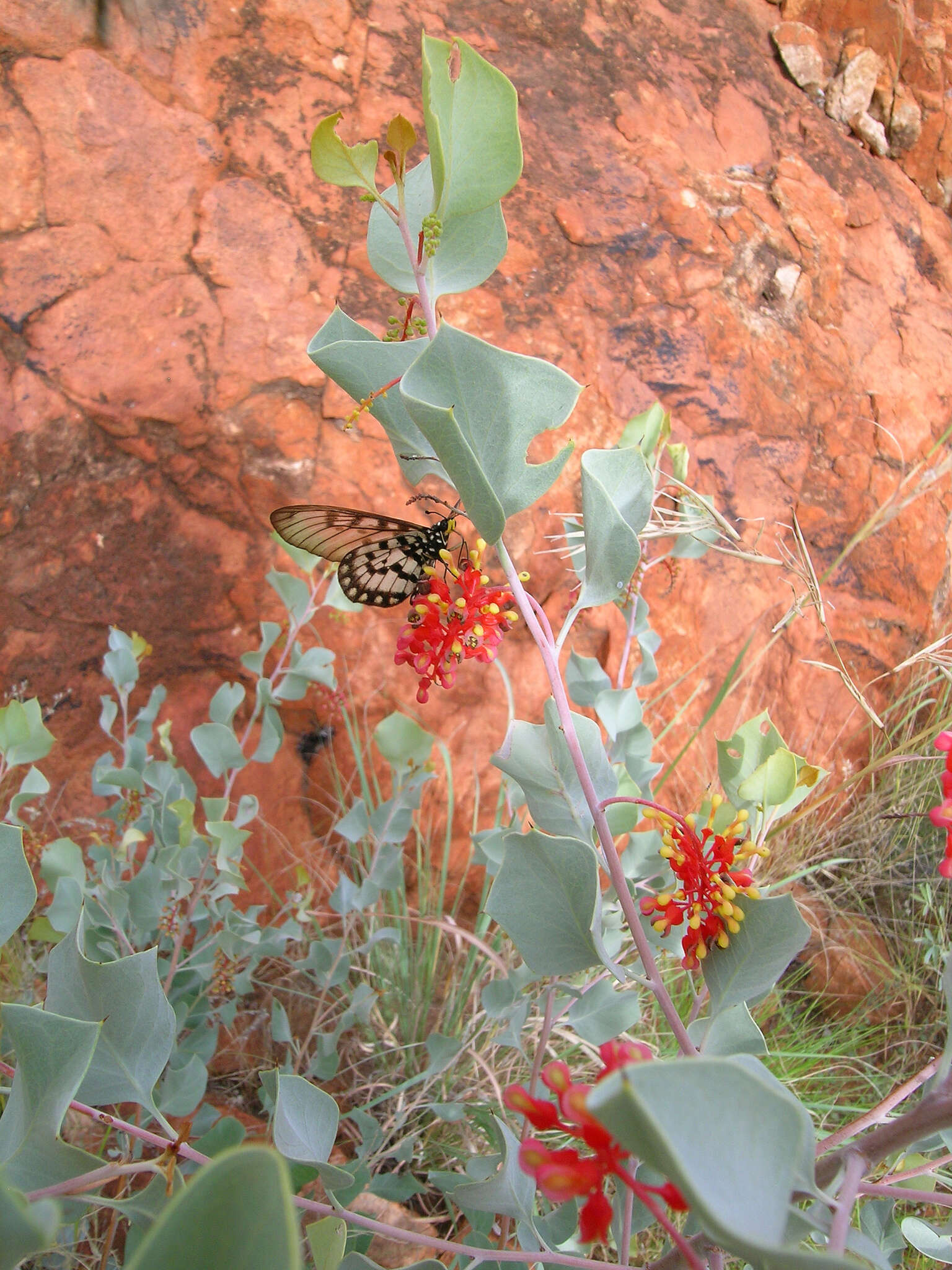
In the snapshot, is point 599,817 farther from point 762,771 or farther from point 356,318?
point 356,318

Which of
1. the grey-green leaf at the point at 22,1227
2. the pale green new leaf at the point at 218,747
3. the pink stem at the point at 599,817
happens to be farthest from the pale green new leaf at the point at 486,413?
the pale green new leaf at the point at 218,747

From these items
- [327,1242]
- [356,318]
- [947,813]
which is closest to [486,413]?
[947,813]

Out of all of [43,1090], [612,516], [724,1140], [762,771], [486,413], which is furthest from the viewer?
[762,771]

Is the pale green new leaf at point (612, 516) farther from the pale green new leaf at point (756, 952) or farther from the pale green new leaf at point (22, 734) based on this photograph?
the pale green new leaf at point (22, 734)

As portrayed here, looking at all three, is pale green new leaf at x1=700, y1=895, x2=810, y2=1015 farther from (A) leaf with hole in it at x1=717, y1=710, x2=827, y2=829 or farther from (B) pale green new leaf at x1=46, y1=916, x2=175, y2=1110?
(B) pale green new leaf at x1=46, y1=916, x2=175, y2=1110

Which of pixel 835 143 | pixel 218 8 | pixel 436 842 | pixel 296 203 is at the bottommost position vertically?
pixel 436 842

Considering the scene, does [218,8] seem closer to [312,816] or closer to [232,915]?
[312,816]

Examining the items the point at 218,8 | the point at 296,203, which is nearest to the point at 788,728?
the point at 296,203

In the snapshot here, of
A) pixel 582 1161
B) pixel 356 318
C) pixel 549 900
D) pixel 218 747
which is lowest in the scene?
pixel 218 747
